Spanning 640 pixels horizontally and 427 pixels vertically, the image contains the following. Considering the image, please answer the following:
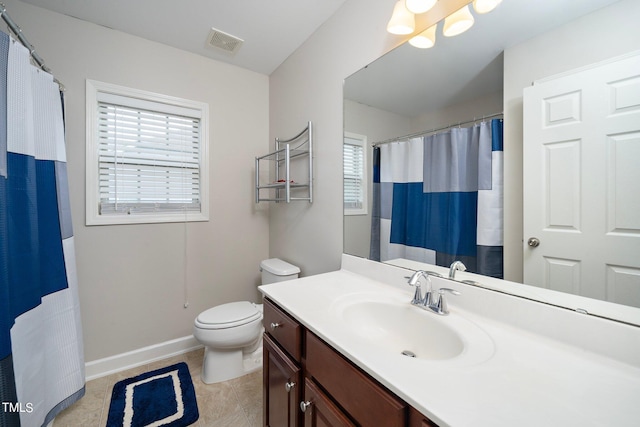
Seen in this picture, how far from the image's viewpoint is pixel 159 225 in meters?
1.97

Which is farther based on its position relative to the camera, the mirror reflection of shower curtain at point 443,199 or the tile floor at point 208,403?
the tile floor at point 208,403

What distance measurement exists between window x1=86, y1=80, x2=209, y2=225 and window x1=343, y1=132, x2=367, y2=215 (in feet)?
4.12

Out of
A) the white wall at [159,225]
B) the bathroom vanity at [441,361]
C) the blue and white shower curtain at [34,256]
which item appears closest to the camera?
the bathroom vanity at [441,361]

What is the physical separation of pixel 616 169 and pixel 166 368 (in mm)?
2563

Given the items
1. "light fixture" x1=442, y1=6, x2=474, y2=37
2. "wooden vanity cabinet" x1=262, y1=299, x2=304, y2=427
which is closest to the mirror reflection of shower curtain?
"light fixture" x1=442, y1=6, x2=474, y2=37

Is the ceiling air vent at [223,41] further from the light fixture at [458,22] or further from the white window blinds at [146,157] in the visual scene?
the light fixture at [458,22]

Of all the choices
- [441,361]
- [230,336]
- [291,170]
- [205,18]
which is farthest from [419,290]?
[205,18]

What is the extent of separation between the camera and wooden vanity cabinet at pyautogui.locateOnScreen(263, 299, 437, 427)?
23.4 inches

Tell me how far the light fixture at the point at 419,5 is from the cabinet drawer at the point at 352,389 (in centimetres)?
133

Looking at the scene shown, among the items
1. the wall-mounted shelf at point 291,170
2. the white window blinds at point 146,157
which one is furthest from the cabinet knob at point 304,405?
the white window blinds at point 146,157

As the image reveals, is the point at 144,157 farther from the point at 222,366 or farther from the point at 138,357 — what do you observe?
the point at 222,366

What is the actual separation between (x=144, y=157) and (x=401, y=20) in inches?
75.9

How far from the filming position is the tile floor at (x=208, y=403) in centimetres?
140

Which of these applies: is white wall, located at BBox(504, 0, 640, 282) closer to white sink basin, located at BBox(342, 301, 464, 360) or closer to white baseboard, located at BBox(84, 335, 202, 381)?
white sink basin, located at BBox(342, 301, 464, 360)
